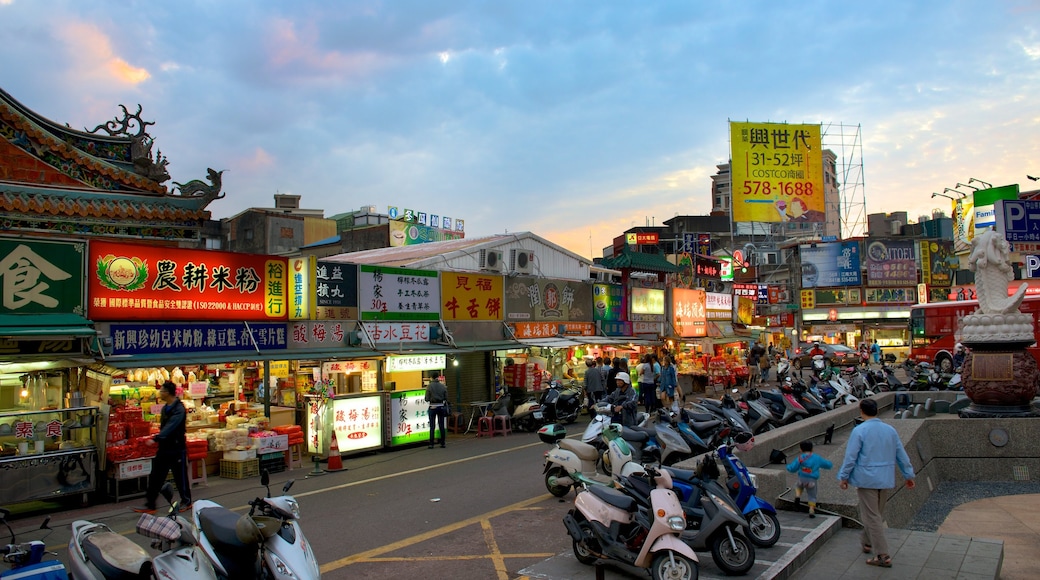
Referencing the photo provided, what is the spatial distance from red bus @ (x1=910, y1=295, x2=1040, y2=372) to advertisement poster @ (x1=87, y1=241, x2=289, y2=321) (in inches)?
1189

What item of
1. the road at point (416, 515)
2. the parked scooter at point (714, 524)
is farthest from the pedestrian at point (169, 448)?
the parked scooter at point (714, 524)

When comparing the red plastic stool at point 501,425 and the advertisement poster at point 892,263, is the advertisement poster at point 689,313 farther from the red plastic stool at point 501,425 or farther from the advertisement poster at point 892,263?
the advertisement poster at point 892,263

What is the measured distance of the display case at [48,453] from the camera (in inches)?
368

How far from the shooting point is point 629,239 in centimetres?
4566

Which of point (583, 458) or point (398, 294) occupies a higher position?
point (398, 294)

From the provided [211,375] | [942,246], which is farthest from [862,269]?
[211,375]

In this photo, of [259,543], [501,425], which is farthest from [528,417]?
[259,543]

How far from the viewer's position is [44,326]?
10133 mm

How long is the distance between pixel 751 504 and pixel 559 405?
1114 cm

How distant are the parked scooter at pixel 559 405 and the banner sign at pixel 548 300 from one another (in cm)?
263

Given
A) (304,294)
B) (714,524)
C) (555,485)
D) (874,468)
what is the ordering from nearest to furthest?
1. (714,524)
2. (874,468)
3. (555,485)
4. (304,294)

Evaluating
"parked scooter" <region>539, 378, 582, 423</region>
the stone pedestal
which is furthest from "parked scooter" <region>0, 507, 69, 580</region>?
the stone pedestal

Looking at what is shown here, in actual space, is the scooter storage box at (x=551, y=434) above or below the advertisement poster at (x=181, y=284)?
below

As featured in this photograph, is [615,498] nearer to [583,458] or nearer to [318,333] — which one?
[583,458]
